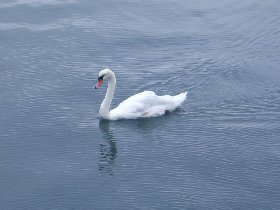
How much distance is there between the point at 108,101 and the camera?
37562 millimetres

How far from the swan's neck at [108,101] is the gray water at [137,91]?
43cm

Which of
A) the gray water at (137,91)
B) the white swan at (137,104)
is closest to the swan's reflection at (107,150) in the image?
the gray water at (137,91)

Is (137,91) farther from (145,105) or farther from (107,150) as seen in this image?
(107,150)

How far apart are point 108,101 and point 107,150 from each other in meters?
3.20

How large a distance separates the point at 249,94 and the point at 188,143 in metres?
5.62

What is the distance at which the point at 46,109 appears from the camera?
38.5m

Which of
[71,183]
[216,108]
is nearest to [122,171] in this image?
[71,183]

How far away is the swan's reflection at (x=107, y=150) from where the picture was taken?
33750 mm

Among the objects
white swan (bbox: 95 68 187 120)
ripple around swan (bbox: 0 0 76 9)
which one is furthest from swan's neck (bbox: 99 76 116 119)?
ripple around swan (bbox: 0 0 76 9)

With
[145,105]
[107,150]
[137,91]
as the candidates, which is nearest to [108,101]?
[145,105]

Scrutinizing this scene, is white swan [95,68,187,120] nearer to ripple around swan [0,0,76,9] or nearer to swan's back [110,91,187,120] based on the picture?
swan's back [110,91,187,120]

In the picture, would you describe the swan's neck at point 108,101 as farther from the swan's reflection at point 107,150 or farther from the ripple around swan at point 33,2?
the ripple around swan at point 33,2

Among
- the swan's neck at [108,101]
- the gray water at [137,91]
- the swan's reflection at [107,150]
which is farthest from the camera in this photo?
the swan's neck at [108,101]

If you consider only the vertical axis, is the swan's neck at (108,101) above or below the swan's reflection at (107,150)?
above
